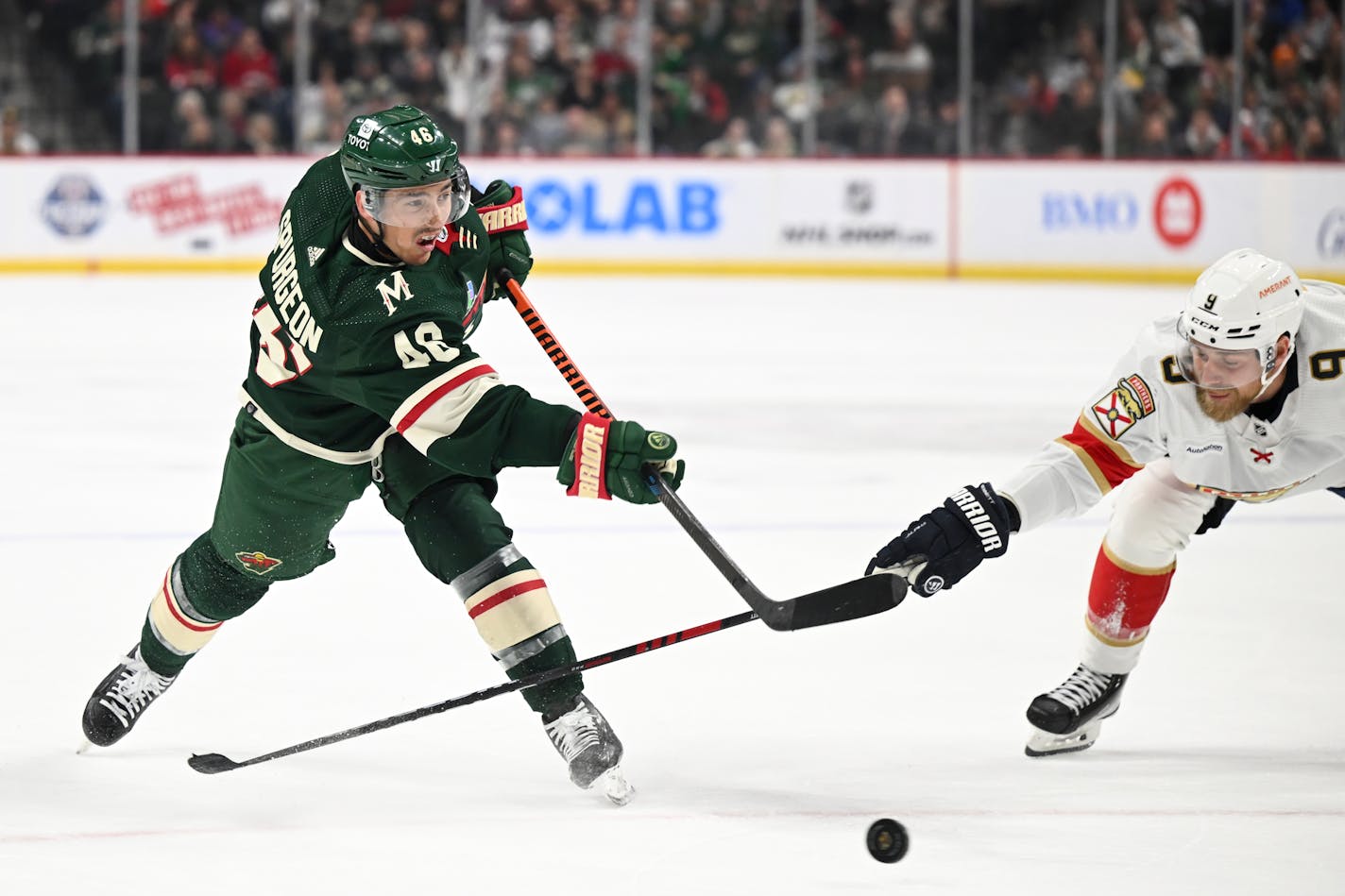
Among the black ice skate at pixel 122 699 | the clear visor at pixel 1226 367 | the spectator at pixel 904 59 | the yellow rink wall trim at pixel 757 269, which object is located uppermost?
the spectator at pixel 904 59

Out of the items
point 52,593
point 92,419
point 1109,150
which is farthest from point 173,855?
point 1109,150

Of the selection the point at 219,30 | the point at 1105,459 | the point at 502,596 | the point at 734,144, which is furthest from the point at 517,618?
the point at 219,30

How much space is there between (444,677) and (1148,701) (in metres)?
1.31

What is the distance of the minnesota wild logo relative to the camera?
9.98 ft

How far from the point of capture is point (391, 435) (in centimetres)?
295

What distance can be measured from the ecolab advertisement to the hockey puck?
30.9ft

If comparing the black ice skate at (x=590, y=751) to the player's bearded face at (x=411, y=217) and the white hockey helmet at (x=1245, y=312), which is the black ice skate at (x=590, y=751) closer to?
the player's bearded face at (x=411, y=217)

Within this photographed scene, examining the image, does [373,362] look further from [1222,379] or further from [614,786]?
[1222,379]

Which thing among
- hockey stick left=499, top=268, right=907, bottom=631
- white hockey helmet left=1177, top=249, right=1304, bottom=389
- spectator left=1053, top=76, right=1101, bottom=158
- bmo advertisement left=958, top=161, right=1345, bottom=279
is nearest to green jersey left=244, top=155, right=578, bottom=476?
hockey stick left=499, top=268, right=907, bottom=631

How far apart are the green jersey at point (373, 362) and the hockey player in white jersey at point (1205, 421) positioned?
1.94 ft

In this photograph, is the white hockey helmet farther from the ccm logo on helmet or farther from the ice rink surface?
the ice rink surface

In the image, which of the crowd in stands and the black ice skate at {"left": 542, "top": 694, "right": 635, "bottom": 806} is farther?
the crowd in stands

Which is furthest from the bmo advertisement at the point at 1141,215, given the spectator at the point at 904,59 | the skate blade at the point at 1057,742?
the skate blade at the point at 1057,742

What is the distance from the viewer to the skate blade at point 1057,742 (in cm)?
317
